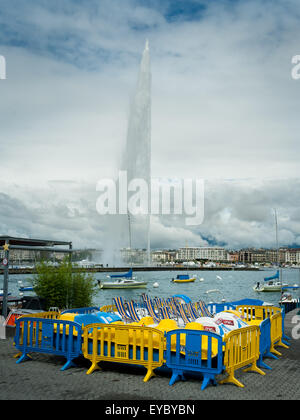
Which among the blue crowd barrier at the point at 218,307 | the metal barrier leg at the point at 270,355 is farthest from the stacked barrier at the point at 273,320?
the blue crowd barrier at the point at 218,307

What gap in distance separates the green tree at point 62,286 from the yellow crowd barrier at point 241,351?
31.8ft

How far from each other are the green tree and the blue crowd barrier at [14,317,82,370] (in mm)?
6948

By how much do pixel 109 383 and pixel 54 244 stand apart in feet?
34.4

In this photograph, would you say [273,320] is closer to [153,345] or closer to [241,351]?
[241,351]

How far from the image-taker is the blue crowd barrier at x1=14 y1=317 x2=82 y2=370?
34.1 feet

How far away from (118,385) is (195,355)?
1665 mm

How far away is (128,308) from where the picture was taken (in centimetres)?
1347

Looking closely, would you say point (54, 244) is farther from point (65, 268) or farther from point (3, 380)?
point (3, 380)

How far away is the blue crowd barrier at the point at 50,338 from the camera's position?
34.1 feet

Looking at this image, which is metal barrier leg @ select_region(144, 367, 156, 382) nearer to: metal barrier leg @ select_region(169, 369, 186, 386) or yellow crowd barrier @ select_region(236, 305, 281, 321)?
metal barrier leg @ select_region(169, 369, 186, 386)

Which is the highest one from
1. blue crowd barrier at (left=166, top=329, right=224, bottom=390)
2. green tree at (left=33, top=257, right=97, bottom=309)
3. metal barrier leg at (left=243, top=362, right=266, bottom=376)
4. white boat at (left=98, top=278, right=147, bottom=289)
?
green tree at (left=33, top=257, right=97, bottom=309)

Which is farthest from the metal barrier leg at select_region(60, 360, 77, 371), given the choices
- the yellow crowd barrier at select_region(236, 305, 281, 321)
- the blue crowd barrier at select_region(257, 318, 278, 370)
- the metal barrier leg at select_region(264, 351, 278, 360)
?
the yellow crowd barrier at select_region(236, 305, 281, 321)

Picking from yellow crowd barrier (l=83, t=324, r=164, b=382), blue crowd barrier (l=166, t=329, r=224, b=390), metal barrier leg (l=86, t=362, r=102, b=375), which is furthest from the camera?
metal barrier leg (l=86, t=362, r=102, b=375)
